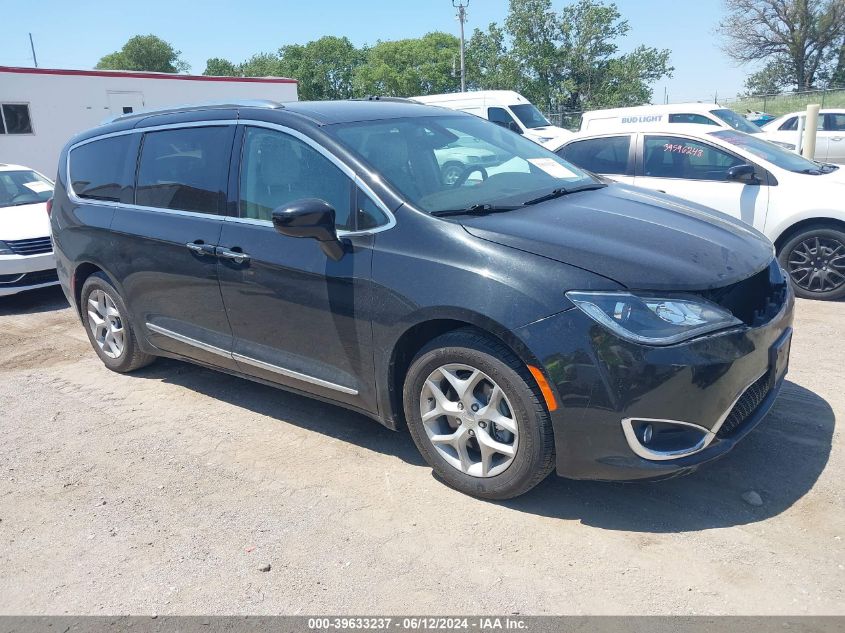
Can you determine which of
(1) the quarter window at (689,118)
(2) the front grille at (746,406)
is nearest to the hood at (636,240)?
(2) the front grille at (746,406)

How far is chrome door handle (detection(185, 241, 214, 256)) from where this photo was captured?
4211 millimetres

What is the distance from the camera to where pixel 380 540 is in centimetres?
322

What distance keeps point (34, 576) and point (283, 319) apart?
5.41 feet

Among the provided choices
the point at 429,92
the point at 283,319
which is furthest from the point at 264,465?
the point at 429,92

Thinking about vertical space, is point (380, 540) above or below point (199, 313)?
below

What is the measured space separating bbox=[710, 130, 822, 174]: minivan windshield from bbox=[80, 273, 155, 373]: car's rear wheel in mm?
5725

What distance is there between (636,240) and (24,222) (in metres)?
7.54

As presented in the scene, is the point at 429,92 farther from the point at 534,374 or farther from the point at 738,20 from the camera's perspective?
the point at 534,374

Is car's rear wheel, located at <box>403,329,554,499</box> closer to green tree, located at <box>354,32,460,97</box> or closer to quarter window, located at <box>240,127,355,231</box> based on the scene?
quarter window, located at <box>240,127,355,231</box>

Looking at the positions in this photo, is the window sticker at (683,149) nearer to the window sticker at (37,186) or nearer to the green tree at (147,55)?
the window sticker at (37,186)

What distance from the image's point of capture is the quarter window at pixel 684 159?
707cm

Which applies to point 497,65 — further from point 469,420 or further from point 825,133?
point 469,420

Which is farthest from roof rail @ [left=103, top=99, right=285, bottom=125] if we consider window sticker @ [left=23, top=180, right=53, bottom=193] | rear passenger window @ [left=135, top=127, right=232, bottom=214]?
window sticker @ [left=23, top=180, right=53, bottom=193]

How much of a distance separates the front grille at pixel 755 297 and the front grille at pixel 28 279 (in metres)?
7.10
